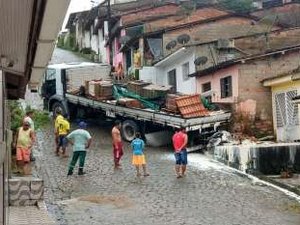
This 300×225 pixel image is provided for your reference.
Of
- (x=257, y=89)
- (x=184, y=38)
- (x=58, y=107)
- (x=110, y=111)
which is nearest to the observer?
(x=257, y=89)

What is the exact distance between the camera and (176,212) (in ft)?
43.3

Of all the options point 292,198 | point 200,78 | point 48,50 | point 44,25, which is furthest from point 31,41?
point 200,78

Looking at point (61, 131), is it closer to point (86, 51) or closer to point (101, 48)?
point (101, 48)

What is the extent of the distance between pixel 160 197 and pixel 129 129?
10309 mm

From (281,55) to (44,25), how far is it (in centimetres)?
2201

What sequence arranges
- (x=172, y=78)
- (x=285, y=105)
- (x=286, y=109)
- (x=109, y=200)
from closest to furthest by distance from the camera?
1. (x=109, y=200)
2. (x=286, y=109)
3. (x=285, y=105)
4. (x=172, y=78)

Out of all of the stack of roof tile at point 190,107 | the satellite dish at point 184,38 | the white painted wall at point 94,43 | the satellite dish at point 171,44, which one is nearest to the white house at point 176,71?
the satellite dish at point 171,44

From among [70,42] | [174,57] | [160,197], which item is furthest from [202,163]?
[70,42]

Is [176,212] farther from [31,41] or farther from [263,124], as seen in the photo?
[263,124]

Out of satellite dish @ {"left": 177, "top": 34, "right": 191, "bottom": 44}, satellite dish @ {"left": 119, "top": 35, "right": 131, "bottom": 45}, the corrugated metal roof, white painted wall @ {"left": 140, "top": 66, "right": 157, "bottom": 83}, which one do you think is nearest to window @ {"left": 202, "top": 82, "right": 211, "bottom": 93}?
white painted wall @ {"left": 140, "top": 66, "right": 157, "bottom": 83}

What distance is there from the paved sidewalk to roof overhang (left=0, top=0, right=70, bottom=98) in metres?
4.50

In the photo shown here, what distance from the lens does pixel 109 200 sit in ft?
47.1

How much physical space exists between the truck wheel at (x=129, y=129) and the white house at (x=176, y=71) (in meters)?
5.77

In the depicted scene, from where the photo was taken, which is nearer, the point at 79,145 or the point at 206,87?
the point at 79,145
